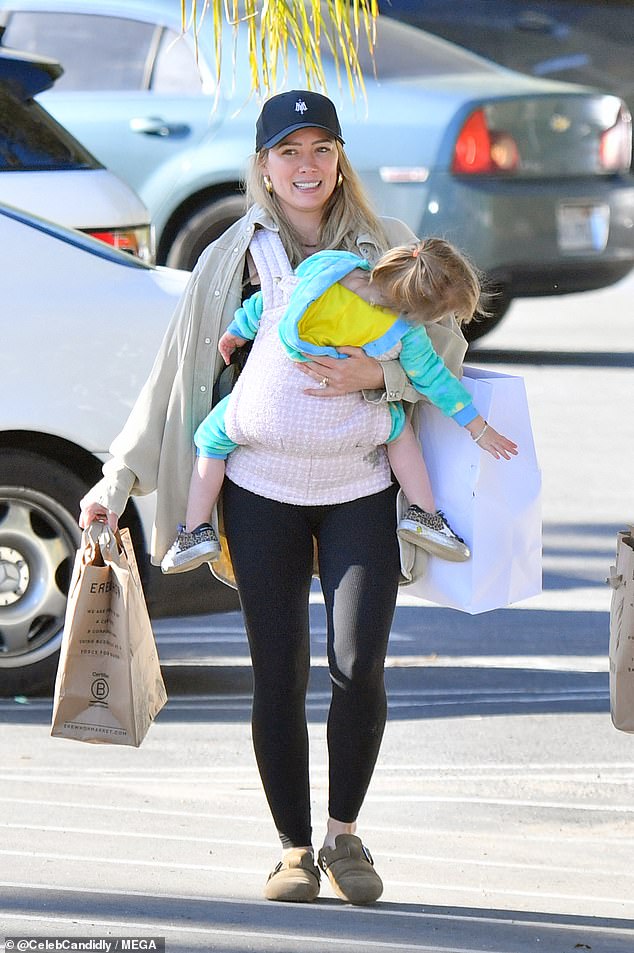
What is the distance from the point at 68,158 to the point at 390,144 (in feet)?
10.1

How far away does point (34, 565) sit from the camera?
17.9 ft

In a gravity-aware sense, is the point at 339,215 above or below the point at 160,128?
above

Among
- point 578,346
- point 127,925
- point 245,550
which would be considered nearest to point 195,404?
point 245,550

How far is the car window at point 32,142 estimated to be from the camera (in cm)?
734

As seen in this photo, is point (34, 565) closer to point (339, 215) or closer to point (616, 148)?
point (339, 215)

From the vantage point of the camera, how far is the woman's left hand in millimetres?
3625

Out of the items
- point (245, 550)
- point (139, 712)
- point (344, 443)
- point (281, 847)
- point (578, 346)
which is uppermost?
point (344, 443)

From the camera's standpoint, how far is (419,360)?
3637mm

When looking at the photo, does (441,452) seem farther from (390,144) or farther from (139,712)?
(390,144)

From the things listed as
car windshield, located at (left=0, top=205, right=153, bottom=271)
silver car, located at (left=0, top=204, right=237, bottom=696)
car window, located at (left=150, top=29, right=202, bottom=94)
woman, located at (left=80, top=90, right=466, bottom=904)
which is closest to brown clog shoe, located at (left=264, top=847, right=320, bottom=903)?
woman, located at (left=80, top=90, right=466, bottom=904)

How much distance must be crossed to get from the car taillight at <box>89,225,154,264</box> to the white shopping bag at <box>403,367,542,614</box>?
4064 mm

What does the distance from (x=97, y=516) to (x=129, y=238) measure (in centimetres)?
402

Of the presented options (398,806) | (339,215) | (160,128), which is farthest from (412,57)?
(339,215)

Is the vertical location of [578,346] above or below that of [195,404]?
below
